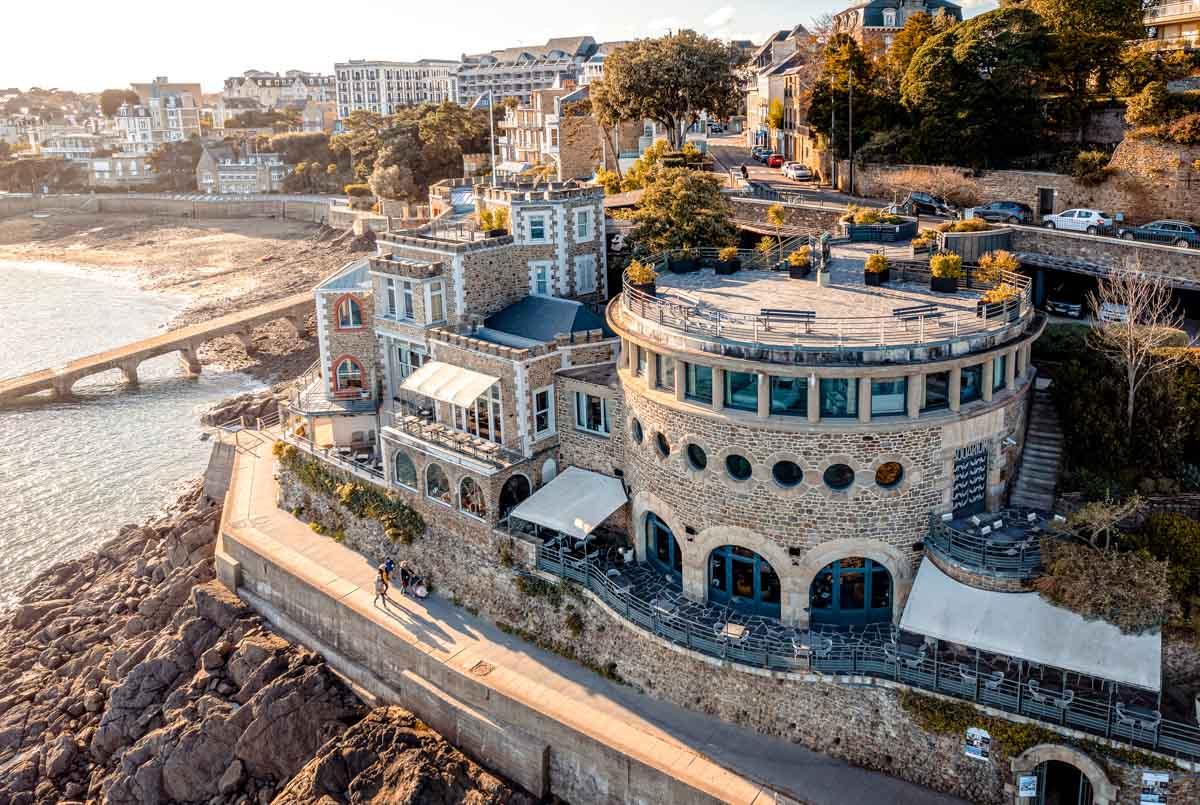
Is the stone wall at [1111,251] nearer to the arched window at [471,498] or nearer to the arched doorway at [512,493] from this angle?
the arched doorway at [512,493]

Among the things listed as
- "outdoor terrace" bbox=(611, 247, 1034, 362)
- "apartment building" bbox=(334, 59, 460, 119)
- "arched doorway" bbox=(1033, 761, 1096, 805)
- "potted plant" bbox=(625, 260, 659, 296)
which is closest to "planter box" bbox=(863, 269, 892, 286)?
"outdoor terrace" bbox=(611, 247, 1034, 362)

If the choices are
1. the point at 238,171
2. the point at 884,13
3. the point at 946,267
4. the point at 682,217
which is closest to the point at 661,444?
the point at 946,267

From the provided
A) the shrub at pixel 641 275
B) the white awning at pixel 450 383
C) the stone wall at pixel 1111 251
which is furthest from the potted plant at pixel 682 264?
the stone wall at pixel 1111 251

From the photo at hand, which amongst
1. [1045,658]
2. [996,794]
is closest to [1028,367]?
[1045,658]

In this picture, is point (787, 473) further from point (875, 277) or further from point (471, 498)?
point (471, 498)

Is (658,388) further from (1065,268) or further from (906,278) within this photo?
(1065,268)

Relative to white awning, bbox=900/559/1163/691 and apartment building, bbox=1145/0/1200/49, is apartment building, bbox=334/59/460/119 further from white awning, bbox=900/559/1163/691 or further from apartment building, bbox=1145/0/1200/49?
white awning, bbox=900/559/1163/691
